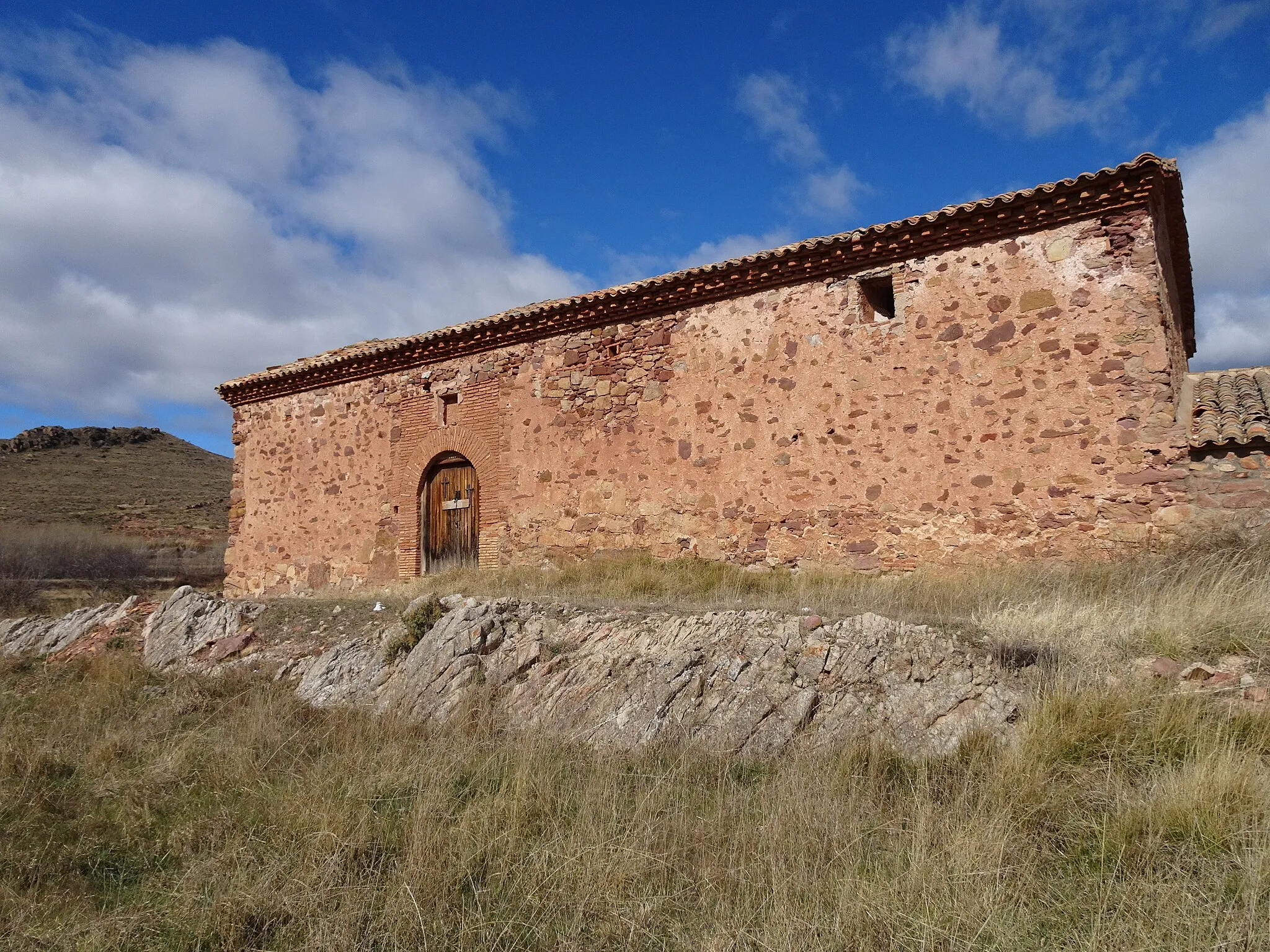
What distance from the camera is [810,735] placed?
5.02 meters

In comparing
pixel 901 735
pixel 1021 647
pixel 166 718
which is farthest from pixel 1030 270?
pixel 166 718

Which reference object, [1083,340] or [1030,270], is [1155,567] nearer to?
[1083,340]

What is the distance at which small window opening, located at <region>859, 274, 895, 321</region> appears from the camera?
10086 millimetres

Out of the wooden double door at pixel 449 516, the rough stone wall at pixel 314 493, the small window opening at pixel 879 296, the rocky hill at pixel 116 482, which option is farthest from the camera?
the rocky hill at pixel 116 482

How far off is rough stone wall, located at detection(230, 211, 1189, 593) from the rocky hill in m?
20.8

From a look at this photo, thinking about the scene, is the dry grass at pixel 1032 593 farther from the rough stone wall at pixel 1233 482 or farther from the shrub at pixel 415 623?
the shrub at pixel 415 623

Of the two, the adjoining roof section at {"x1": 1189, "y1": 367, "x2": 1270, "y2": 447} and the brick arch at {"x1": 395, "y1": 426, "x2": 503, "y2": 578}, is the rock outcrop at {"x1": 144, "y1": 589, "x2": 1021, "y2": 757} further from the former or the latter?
the brick arch at {"x1": 395, "y1": 426, "x2": 503, "y2": 578}

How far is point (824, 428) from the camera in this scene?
10.2 meters

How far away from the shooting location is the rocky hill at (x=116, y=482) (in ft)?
101

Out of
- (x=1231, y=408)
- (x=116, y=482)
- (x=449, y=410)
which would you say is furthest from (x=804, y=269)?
(x=116, y=482)

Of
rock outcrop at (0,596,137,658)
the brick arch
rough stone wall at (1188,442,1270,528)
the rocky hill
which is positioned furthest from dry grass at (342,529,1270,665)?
the rocky hill

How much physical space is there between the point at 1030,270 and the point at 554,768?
755 cm

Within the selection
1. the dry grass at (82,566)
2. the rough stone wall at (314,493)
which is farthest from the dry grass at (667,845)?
the dry grass at (82,566)

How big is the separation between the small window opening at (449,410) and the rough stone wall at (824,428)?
15 cm
